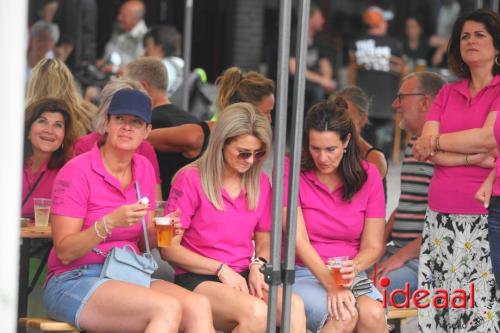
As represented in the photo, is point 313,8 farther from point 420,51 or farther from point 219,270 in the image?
point 219,270

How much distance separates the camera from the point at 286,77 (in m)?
4.18

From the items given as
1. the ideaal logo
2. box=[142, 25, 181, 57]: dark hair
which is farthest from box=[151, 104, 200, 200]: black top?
box=[142, 25, 181, 57]: dark hair

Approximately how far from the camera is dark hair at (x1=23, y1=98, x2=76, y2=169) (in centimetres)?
529

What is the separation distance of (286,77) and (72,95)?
205 cm

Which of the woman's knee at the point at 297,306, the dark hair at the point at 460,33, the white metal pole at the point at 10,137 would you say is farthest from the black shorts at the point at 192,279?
the white metal pole at the point at 10,137

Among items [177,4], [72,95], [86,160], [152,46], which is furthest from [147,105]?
[177,4]

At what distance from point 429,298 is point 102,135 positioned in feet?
5.38

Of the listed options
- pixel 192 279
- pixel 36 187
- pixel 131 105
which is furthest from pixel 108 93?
pixel 192 279

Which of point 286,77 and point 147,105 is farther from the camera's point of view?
point 147,105

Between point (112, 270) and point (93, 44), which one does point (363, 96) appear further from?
point (93, 44)

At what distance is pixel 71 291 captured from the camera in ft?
15.0

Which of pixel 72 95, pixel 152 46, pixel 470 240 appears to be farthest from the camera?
pixel 152 46

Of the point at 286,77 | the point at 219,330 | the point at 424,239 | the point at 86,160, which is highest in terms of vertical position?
the point at 286,77

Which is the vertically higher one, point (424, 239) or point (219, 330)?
point (424, 239)
